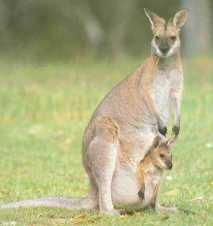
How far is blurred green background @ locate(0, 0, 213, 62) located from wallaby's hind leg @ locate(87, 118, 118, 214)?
60.0 ft

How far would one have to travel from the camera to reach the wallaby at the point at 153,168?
7.98 m

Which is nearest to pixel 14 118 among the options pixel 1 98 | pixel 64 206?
pixel 1 98

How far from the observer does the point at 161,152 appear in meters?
7.99

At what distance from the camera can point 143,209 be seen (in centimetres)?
821

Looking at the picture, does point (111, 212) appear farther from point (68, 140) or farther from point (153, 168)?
point (68, 140)

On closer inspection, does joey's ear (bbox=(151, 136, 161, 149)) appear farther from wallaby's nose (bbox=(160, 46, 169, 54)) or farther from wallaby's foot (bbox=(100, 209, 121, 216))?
wallaby's nose (bbox=(160, 46, 169, 54))

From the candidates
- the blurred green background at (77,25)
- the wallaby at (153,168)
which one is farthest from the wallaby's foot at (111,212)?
the blurred green background at (77,25)

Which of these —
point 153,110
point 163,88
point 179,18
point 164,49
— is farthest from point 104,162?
point 179,18

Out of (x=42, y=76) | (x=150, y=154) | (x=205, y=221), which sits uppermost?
(x=42, y=76)

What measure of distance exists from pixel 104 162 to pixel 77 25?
22.0 m

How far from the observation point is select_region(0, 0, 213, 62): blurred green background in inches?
1116

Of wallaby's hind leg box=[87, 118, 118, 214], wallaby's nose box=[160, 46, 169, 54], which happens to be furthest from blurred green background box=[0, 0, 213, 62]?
wallaby's hind leg box=[87, 118, 118, 214]

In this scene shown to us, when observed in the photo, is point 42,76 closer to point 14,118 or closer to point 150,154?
point 14,118

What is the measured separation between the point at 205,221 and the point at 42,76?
36.1 feet
